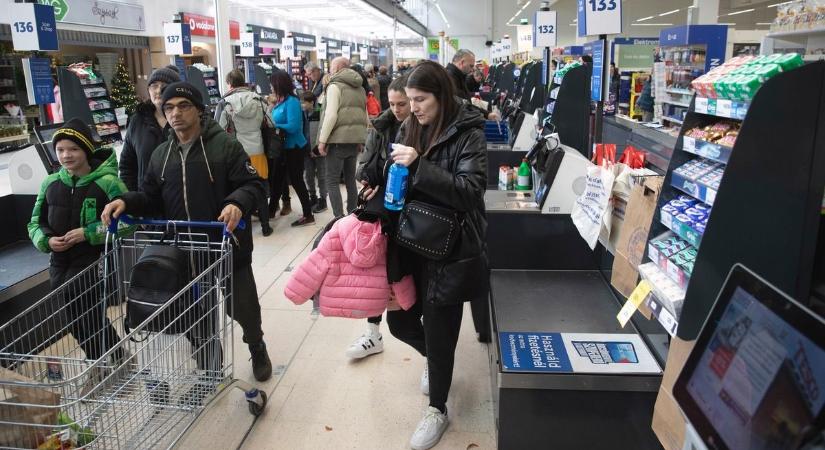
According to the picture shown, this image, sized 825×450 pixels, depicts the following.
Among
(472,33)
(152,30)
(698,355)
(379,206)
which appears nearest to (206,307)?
(379,206)

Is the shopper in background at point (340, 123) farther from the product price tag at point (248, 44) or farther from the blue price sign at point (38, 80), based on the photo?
the product price tag at point (248, 44)

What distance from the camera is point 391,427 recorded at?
2.75 metres

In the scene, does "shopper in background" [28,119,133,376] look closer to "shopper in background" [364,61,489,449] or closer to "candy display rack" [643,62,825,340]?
"shopper in background" [364,61,489,449]

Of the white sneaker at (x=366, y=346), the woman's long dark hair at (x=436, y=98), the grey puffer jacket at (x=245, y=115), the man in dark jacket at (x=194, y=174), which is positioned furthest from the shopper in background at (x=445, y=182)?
the grey puffer jacket at (x=245, y=115)

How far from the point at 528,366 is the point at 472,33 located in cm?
3792


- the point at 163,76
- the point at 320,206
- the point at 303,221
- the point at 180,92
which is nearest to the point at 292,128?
the point at 303,221

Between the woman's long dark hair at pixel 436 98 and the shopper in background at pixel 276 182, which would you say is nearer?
the woman's long dark hair at pixel 436 98

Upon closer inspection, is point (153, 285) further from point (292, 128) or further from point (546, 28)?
point (546, 28)

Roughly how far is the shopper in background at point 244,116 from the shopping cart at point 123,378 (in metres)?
2.74

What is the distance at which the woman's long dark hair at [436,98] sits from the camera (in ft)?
7.17

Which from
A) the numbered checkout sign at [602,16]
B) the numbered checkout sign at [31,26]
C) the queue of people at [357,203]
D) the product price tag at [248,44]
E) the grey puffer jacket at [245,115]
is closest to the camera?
the queue of people at [357,203]

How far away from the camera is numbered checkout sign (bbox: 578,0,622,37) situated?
147 inches

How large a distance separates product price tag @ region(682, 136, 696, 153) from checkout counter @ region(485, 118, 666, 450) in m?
0.89

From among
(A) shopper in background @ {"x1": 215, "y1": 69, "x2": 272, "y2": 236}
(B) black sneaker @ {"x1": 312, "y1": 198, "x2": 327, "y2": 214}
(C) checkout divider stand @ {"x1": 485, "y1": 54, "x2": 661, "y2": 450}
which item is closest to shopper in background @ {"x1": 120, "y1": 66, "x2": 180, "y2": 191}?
(A) shopper in background @ {"x1": 215, "y1": 69, "x2": 272, "y2": 236}
